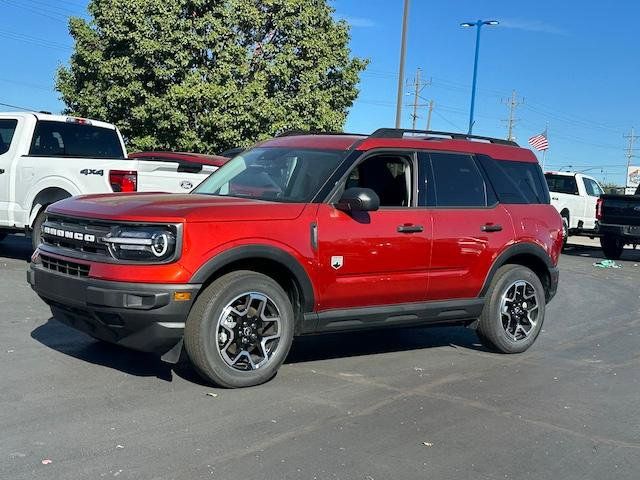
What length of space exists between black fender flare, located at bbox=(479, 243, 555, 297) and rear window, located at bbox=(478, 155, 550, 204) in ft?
1.48

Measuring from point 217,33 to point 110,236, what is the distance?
15.2 meters

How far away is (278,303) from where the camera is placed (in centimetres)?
523

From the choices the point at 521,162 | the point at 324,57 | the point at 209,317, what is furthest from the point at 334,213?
the point at 324,57

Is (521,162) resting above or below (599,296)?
above

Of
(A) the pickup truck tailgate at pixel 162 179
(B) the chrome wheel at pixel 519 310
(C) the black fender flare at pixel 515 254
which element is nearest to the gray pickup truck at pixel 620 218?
(C) the black fender flare at pixel 515 254

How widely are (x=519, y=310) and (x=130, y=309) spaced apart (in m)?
3.88

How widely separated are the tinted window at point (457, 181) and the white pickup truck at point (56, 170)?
4.41m

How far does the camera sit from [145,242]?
4.70 m

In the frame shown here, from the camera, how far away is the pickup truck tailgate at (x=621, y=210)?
17141mm

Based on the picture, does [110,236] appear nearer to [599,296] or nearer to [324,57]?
[599,296]

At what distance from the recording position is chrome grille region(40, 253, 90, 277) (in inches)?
194

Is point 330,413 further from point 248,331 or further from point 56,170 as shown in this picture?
point 56,170

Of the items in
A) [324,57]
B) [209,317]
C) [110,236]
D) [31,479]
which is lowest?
[31,479]

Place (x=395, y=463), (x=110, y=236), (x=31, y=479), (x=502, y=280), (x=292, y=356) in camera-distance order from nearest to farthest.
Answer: (x=31, y=479)
(x=395, y=463)
(x=110, y=236)
(x=292, y=356)
(x=502, y=280)
